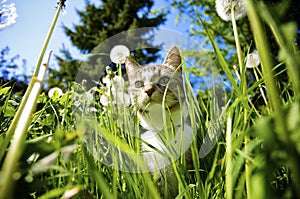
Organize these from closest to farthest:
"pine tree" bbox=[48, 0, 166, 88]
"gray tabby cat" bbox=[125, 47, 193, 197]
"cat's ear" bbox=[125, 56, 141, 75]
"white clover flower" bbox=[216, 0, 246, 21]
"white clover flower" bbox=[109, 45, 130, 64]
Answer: "white clover flower" bbox=[216, 0, 246, 21]
"gray tabby cat" bbox=[125, 47, 193, 197]
"white clover flower" bbox=[109, 45, 130, 64]
"cat's ear" bbox=[125, 56, 141, 75]
"pine tree" bbox=[48, 0, 166, 88]

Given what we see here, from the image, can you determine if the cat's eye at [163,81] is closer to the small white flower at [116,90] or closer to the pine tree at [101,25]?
the small white flower at [116,90]

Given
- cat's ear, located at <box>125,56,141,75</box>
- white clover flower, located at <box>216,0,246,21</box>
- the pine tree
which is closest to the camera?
white clover flower, located at <box>216,0,246,21</box>

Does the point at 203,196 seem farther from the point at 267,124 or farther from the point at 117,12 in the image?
the point at 117,12

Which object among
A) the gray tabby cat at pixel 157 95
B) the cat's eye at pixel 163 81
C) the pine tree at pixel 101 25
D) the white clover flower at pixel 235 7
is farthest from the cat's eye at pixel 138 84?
the pine tree at pixel 101 25

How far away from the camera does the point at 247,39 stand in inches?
195

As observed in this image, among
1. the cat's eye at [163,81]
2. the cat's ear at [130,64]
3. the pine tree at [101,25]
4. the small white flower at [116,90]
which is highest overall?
the pine tree at [101,25]

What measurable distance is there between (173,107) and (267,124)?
109cm

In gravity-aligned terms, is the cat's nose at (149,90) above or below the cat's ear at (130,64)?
below

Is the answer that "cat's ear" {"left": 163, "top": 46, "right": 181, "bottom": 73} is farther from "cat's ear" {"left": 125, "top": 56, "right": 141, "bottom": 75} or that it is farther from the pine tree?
the pine tree

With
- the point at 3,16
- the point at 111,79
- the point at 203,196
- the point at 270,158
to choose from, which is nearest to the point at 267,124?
the point at 270,158

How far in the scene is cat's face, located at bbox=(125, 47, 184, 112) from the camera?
1267mm

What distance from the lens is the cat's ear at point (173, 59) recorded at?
4.30 ft

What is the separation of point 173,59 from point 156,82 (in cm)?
15

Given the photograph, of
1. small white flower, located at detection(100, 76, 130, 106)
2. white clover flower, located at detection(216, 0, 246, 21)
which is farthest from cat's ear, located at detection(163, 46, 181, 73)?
white clover flower, located at detection(216, 0, 246, 21)
